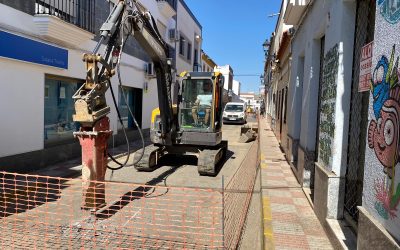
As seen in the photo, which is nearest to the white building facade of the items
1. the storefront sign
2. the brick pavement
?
the brick pavement

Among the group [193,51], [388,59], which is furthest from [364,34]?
[193,51]

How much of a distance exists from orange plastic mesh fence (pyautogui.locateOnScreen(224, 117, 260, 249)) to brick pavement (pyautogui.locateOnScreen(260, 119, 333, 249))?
1.32 feet

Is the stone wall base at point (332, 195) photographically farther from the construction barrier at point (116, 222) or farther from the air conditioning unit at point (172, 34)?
the air conditioning unit at point (172, 34)

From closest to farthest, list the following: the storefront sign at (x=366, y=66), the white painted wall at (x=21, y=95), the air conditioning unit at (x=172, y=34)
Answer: the storefront sign at (x=366, y=66), the white painted wall at (x=21, y=95), the air conditioning unit at (x=172, y=34)

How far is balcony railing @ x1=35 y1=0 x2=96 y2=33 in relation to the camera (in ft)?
28.8

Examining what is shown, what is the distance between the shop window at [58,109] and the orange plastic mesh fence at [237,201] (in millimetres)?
5316

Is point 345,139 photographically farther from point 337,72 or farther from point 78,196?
point 78,196

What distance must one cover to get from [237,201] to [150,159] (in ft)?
11.2

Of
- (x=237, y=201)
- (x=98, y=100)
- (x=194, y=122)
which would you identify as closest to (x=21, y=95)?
(x=98, y=100)

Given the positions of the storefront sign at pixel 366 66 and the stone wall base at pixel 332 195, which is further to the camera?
the stone wall base at pixel 332 195

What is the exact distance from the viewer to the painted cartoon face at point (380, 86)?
2777mm

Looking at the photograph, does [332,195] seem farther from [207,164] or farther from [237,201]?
[207,164]

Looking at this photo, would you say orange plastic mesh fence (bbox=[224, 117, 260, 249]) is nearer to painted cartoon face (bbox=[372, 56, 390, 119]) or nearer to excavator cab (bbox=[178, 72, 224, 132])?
excavator cab (bbox=[178, 72, 224, 132])

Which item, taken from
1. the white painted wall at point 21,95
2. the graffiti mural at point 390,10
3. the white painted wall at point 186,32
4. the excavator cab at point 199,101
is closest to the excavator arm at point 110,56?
the excavator cab at point 199,101
